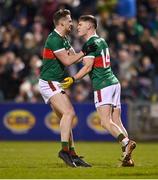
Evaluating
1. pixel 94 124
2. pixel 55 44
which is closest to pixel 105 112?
pixel 55 44

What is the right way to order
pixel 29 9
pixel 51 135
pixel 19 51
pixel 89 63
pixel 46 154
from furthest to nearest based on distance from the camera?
1. pixel 29 9
2. pixel 19 51
3. pixel 51 135
4. pixel 46 154
5. pixel 89 63

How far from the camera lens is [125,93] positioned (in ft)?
74.4

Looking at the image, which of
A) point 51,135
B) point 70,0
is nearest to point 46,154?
point 51,135

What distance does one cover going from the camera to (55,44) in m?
13.1

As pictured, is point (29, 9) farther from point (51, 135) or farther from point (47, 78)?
Result: point (47, 78)

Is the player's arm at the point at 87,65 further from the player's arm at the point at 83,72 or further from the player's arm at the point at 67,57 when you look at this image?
the player's arm at the point at 67,57

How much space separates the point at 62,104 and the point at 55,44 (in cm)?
99

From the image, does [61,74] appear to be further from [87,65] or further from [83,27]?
[83,27]

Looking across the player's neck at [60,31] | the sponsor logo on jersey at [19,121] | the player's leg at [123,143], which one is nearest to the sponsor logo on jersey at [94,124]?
the sponsor logo on jersey at [19,121]

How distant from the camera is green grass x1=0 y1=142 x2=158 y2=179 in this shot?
11.4 meters

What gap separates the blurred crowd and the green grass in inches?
107

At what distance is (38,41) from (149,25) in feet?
12.2

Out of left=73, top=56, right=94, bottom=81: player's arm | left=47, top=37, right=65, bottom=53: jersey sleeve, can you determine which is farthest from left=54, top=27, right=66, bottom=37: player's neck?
left=73, top=56, right=94, bottom=81: player's arm

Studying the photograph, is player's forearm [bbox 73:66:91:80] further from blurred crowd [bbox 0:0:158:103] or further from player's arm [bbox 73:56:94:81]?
blurred crowd [bbox 0:0:158:103]
